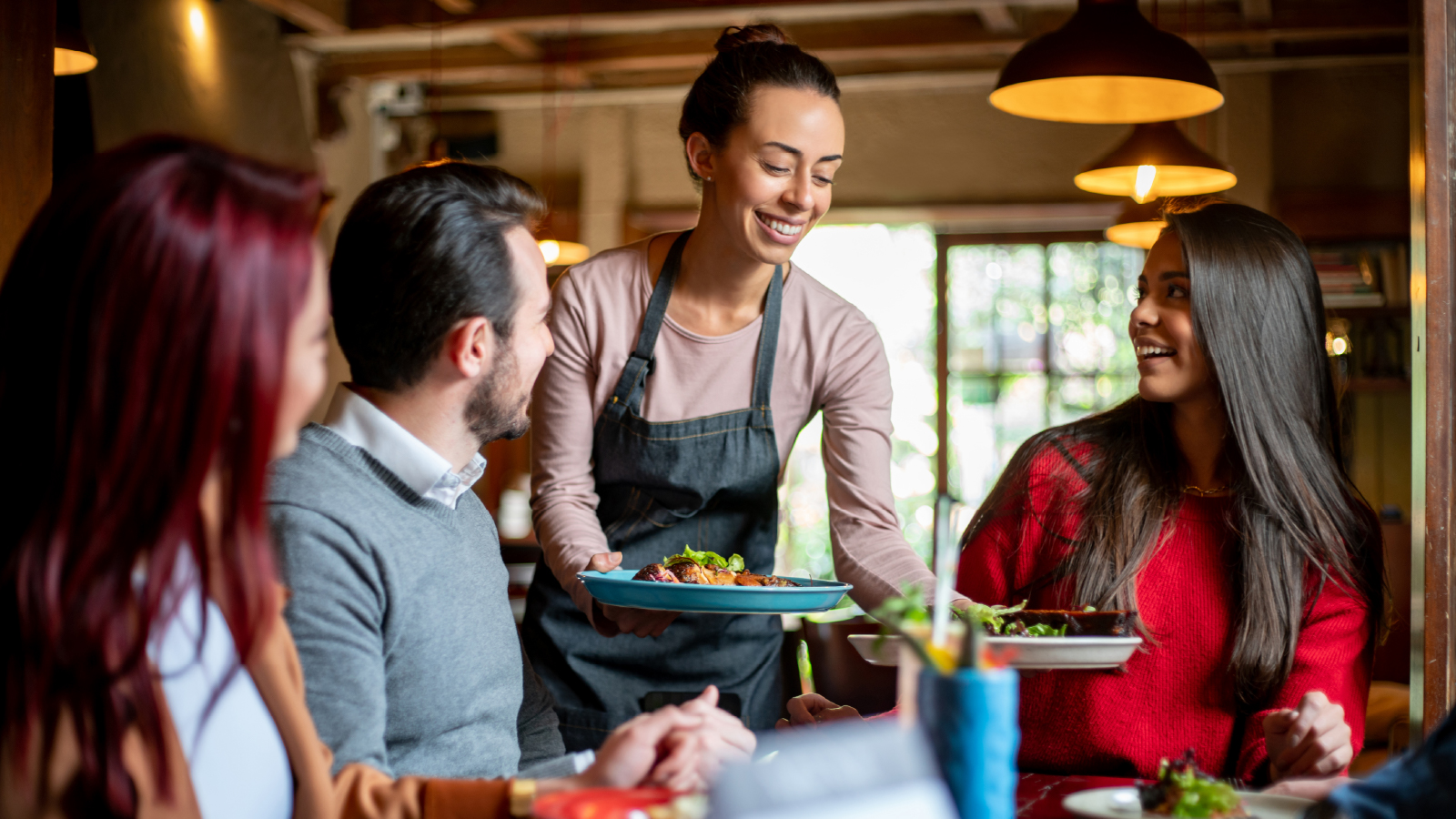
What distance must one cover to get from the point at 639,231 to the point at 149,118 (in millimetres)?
3489

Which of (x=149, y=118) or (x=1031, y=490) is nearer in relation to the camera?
(x=1031, y=490)

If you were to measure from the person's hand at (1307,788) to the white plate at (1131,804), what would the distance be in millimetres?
25

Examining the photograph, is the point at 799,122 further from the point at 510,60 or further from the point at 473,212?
the point at 510,60

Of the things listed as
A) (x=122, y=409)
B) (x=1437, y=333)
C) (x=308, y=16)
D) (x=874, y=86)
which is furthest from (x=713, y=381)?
(x=874, y=86)

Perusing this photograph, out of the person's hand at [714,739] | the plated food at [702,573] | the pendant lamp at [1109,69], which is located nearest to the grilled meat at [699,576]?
A: the plated food at [702,573]

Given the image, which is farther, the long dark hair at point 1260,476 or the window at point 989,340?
the window at point 989,340

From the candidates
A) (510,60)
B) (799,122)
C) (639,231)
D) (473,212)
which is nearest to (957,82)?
(639,231)

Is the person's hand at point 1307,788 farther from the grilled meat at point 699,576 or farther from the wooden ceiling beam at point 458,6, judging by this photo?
the wooden ceiling beam at point 458,6

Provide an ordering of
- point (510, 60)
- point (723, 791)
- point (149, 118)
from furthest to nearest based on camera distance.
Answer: point (510, 60), point (149, 118), point (723, 791)

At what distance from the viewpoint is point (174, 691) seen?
1014 mm

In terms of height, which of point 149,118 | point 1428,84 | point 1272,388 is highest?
point 149,118

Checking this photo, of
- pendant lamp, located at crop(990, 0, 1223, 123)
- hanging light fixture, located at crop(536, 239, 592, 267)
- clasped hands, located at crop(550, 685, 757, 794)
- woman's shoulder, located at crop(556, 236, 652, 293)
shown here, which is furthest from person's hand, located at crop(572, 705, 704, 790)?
hanging light fixture, located at crop(536, 239, 592, 267)

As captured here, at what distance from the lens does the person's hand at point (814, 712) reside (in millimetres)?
1763

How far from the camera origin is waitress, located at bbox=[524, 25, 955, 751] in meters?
2.22
